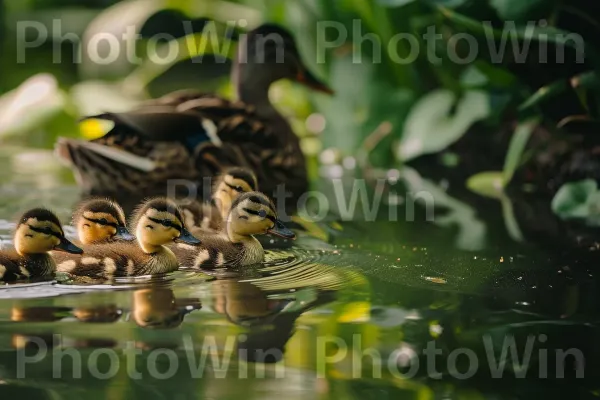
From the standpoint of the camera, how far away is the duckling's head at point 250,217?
3854 mm

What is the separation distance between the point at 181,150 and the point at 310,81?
1.01 m

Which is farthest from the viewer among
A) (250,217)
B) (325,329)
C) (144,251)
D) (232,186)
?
(232,186)

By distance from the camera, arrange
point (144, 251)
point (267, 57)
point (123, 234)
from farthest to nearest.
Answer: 1. point (267, 57)
2. point (123, 234)
3. point (144, 251)

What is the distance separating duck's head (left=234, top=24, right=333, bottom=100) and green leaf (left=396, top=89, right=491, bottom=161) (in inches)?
18.4

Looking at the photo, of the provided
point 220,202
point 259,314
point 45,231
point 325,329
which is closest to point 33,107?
point 220,202

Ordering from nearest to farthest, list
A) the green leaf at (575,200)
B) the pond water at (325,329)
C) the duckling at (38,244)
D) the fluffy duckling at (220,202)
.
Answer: the pond water at (325,329) < the duckling at (38,244) < the fluffy duckling at (220,202) < the green leaf at (575,200)

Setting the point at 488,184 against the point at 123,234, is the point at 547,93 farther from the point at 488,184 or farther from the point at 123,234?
the point at 123,234

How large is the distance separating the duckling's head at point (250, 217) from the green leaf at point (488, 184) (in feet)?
4.88

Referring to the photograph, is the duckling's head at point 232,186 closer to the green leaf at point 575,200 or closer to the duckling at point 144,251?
the duckling at point 144,251

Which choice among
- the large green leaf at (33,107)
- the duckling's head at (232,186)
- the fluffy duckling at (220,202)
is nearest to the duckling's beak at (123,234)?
the fluffy duckling at (220,202)

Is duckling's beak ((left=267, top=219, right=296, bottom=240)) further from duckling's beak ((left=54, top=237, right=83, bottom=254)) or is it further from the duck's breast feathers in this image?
duckling's beak ((left=54, top=237, right=83, bottom=254))

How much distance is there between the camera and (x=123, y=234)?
3.75m

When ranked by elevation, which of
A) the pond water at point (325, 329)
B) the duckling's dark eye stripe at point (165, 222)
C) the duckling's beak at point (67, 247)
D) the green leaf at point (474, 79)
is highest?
the green leaf at point (474, 79)

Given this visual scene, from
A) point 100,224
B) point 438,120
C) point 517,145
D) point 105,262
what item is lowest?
point 105,262
